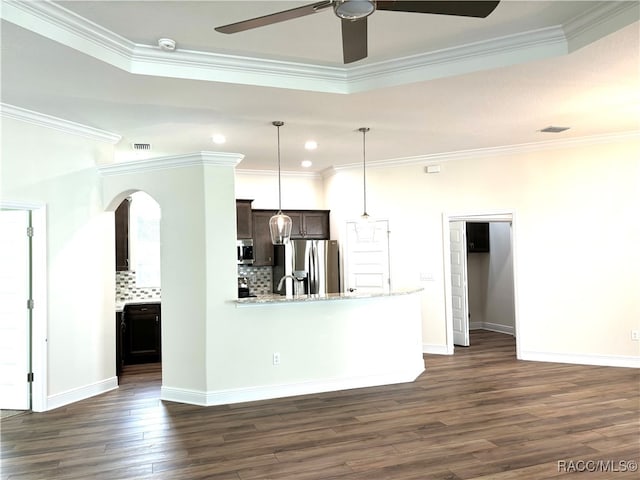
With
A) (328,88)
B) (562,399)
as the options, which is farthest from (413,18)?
(562,399)

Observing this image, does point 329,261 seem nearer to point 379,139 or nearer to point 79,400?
point 379,139

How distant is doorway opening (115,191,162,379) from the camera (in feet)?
21.3

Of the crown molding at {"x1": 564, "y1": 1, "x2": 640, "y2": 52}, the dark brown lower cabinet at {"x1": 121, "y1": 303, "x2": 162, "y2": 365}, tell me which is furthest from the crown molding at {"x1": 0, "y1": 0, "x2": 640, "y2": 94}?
the dark brown lower cabinet at {"x1": 121, "y1": 303, "x2": 162, "y2": 365}

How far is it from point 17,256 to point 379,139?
4.22 meters

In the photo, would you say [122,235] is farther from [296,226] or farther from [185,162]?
[296,226]

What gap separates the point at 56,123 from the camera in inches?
188

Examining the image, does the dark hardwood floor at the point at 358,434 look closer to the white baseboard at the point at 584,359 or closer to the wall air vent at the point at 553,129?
the white baseboard at the point at 584,359

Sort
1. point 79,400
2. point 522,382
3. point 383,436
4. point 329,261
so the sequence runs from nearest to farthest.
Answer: point 383,436 < point 79,400 < point 522,382 < point 329,261

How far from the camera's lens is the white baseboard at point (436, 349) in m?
6.78

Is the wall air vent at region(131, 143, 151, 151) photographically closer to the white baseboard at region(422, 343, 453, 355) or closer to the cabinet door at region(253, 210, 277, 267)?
the cabinet door at region(253, 210, 277, 267)

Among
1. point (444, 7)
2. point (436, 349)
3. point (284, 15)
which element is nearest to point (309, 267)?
point (436, 349)

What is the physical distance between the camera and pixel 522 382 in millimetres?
5246

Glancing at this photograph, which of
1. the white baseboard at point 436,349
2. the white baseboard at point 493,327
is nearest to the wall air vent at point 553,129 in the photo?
the white baseboard at point 436,349

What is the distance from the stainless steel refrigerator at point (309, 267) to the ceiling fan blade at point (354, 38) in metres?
4.70
